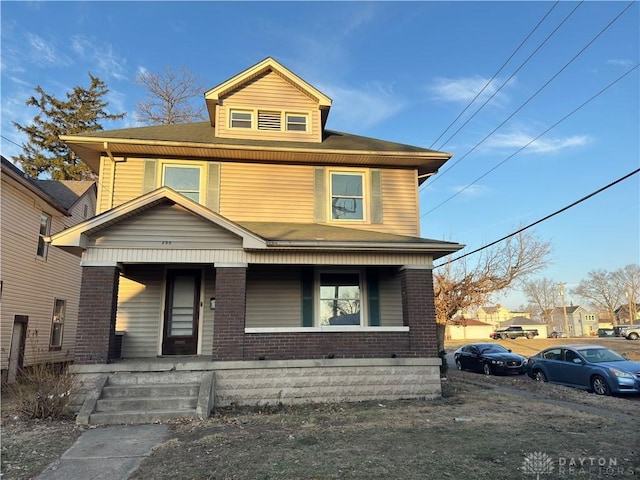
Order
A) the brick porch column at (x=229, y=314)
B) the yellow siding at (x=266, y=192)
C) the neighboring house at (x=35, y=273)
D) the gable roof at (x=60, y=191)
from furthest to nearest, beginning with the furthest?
the gable roof at (x=60, y=191)
the neighboring house at (x=35, y=273)
the yellow siding at (x=266, y=192)
the brick porch column at (x=229, y=314)

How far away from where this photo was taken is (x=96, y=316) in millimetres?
8594

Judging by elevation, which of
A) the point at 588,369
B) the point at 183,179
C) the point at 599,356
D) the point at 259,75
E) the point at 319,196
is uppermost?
the point at 259,75

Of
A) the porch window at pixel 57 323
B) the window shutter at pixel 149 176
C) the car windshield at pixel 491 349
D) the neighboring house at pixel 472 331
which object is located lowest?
the neighboring house at pixel 472 331

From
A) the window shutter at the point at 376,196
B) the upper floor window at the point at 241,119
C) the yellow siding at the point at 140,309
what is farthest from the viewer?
the upper floor window at the point at 241,119

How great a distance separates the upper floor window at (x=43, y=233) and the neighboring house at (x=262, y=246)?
5253mm

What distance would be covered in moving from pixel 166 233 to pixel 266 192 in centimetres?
318

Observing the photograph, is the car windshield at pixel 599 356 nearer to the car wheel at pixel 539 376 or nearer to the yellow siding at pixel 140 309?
the car wheel at pixel 539 376

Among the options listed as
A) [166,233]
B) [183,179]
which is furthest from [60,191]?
[166,233]

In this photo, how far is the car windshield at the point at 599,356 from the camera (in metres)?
12.6

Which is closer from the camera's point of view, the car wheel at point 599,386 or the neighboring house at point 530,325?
the car wheel at point 599,386

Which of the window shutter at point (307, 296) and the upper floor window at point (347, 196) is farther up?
the upper floor window at point (347, 196)

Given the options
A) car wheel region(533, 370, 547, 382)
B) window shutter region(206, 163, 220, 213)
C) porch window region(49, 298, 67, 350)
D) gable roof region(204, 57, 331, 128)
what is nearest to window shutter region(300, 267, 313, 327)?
window shutter region(206, 163, 220, 213)

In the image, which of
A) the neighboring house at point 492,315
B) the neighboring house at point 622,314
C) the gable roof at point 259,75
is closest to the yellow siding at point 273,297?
the gable roof at point 259,75

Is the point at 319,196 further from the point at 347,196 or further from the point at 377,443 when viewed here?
the point at 377,443
